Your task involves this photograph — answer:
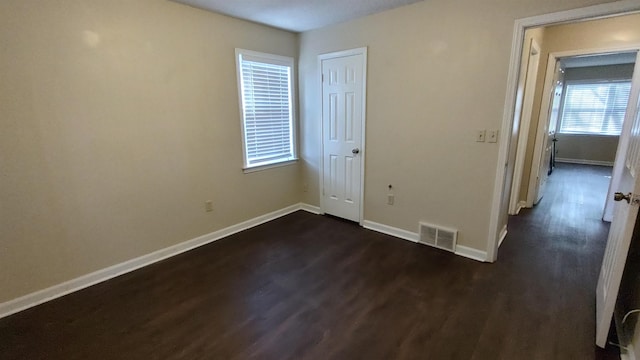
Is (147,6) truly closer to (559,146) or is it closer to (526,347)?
(526,347)

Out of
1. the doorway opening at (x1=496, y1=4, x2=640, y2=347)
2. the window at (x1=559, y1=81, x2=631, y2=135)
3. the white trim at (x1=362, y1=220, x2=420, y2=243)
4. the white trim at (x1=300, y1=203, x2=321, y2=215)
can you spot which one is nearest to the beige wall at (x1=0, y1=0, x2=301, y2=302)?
the white trim at (x1=300, y1=203, x2=321, y2=215)

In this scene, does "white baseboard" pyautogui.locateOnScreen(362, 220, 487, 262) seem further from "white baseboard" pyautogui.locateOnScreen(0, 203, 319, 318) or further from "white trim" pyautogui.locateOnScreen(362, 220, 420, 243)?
"white baseboard" pyautogui.locateOnScreen(0, 203, 319, 318)

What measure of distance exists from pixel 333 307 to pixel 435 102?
208cm

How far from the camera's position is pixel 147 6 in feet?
8.12

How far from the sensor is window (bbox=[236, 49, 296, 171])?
11.0ft

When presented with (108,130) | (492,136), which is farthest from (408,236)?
(108,130)

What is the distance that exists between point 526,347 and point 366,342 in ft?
3.14

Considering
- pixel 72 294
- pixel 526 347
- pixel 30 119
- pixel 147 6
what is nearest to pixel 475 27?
pixel 526 347

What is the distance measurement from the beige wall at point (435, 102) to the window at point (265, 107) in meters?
0.65

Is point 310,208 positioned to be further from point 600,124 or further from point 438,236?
point 600,124

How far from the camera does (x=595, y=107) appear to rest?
724cm

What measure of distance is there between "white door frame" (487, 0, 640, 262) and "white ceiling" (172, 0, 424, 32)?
1008 mm

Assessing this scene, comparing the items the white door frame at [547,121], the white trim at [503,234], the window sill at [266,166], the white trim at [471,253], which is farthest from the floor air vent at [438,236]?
the white door frame at [547,121]

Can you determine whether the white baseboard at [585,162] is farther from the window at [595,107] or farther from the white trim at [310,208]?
the white trim at [310,208]
